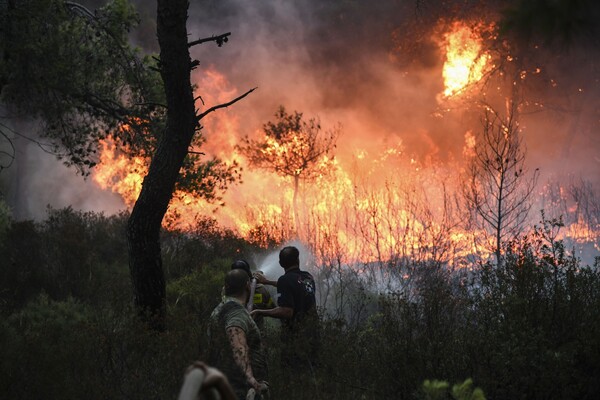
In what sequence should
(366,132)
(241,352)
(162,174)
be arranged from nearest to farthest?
(241,352), (162,174), (366,132)

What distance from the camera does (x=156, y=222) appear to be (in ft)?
27.2

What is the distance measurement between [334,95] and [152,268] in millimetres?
36165

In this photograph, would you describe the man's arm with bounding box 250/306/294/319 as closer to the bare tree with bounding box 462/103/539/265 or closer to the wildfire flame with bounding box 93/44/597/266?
the bare tree with bounding box 462/103/539/265

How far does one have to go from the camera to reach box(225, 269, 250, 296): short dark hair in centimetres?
533

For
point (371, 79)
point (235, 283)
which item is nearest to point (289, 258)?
point (235, 283)

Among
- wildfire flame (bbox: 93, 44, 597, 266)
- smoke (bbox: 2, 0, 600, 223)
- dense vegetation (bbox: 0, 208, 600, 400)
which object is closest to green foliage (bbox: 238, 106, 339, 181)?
wildfire flame (bbox: 93, 44, 597, 266)

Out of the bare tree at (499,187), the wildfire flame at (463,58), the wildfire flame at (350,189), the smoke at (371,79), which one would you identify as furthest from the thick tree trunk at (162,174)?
the wildfire flame at (463,58)

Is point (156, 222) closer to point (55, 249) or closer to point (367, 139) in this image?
point (55, 249)

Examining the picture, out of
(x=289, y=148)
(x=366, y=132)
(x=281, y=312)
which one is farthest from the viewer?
(x=366, y=132)

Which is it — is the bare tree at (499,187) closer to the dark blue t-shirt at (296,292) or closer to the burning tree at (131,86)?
the dark blue t-shirt at (296,292)

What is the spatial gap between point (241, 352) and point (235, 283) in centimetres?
52

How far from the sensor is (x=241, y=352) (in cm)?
503

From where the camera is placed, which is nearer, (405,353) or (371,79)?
(405,353)

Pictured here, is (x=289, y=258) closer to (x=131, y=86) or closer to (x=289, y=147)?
(x=131, y=86)
